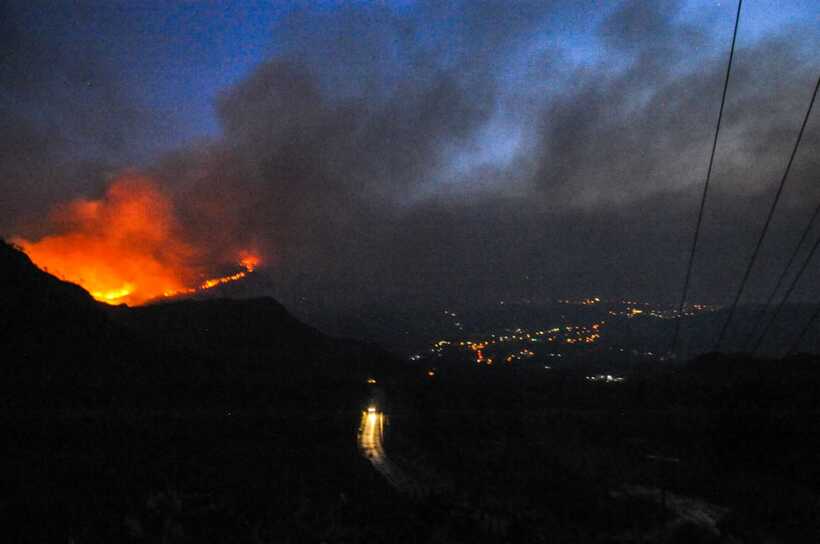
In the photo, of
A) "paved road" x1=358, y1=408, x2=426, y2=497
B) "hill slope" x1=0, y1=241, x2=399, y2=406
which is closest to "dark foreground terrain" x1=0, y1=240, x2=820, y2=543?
"hill slope" x1=0, y1=241, x2=399, y2=406

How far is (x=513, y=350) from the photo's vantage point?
129 metres

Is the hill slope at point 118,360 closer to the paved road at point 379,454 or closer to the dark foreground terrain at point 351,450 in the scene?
the dark foreground terrain at point 351,450

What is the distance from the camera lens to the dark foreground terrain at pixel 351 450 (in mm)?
17406

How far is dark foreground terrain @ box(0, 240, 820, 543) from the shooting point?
17406 millimetres

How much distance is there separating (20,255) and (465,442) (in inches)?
1848

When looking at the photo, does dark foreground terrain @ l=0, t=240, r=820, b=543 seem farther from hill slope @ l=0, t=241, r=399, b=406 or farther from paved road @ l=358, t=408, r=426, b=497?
paved road @ l=358, t=408, r=426, b=497

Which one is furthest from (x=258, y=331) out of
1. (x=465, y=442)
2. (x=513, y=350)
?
(x=513, y=350)

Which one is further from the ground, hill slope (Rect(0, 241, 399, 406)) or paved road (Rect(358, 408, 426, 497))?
hill slope (Rect(0, 241, 399, 406))

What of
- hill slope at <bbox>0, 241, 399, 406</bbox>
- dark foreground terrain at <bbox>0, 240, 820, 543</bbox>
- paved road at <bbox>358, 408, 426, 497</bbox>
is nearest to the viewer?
dark foreground terrain at <bbox>0, 240, 820, 543</bbox>

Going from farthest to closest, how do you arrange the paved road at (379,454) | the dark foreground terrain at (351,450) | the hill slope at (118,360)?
the hill slope at (118,360) → the paved road at (379,454) → the dark foreground terrain at (351,450)

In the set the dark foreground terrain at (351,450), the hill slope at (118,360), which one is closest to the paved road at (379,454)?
the dark foreground terrain at (351,450)

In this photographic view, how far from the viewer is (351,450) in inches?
1122

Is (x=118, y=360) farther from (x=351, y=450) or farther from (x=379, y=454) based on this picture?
(x=379, y=454)

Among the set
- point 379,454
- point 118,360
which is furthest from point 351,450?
point 118,360
